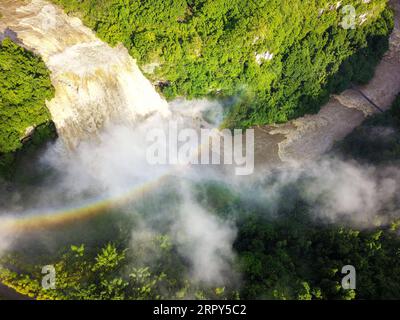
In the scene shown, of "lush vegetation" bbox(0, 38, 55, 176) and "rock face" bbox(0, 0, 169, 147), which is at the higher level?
"rock face" bbox(0, 0, 169, 147)

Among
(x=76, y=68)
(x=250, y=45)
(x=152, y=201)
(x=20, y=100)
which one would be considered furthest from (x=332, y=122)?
(x=20, y=100)

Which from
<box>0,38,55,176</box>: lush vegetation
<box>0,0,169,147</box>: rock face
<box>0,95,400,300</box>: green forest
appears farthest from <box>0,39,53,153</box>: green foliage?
<box>0,95,400,300</box>: green forest

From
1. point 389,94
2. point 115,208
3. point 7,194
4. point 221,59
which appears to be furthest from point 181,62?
point 389,94

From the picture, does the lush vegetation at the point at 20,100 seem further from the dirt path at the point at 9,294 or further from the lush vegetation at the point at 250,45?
the dirt path at the point at 9,294

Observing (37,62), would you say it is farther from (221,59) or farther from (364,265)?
(364,265)

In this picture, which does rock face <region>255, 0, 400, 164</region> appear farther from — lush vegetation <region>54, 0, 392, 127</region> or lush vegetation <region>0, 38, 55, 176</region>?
lush vegetation <region>0, 38, 55, 176</region>

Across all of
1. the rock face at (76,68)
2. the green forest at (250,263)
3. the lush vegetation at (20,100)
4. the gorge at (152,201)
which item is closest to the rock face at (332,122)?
the gorge at (152,201)

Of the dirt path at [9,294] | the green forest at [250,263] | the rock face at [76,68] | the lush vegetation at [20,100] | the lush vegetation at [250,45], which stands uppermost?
the lush vegetation at [250,45]
